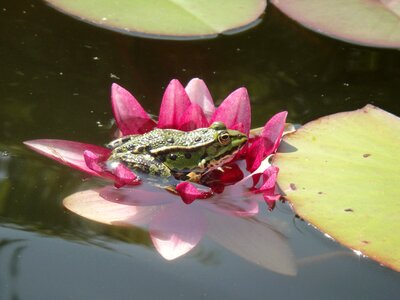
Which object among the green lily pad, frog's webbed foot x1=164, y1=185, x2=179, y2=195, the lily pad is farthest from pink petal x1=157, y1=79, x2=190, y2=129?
the lily pad

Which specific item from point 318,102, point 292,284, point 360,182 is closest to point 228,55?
point 318,102

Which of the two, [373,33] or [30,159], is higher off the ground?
[373,33]

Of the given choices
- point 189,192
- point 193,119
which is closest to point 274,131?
point 193,119

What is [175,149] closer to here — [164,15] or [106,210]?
[106,210]

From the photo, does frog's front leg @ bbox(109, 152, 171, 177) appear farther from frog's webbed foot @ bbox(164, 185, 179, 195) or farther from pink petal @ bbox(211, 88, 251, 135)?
pink petal @ bbox(211, 88, 251, 135)

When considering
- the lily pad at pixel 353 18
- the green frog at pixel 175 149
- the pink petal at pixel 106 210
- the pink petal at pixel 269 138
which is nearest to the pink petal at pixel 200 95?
the green frog at pixel 175 149

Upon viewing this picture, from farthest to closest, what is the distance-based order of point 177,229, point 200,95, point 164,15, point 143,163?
point 164,15, point 200,95, point 143,163, point 177,229

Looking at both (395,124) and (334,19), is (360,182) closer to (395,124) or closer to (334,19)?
(395,124)
